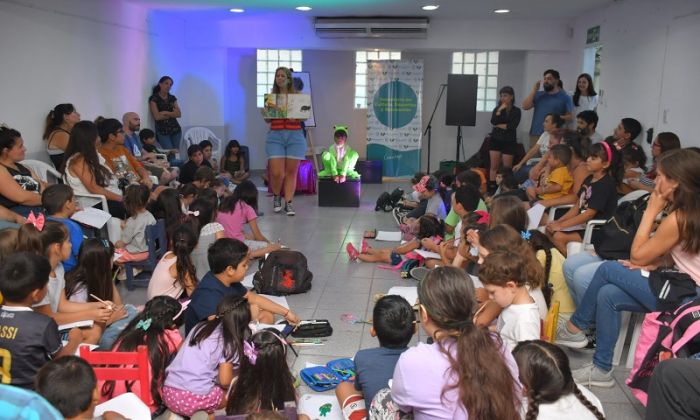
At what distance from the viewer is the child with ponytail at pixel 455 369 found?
1873mm

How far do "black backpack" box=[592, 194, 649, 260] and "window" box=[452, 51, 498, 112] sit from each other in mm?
7206

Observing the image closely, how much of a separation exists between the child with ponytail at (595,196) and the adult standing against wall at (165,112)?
5.83 m

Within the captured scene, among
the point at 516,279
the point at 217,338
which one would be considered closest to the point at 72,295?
the point at 217,338

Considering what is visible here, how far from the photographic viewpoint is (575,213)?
15.7 feet

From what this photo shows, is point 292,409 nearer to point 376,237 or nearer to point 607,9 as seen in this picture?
point 376,237

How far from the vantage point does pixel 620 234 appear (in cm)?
356

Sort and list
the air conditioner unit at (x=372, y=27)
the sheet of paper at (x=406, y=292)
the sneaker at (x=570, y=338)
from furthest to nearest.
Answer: the air conditioner unit at (x=372, y=27) → the sheet of paper at (x=406, y=292) → the sneaker at (x=570, y=338)

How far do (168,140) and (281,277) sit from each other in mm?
4745

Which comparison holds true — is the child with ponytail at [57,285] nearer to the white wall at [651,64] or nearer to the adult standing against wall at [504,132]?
the white wall at [651,64]

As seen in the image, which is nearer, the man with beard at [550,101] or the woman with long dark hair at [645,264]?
the woman with long dark hair at [645,264]

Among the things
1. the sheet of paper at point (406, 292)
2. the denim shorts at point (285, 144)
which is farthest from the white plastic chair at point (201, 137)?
the sheet of paper at point (406, 292)

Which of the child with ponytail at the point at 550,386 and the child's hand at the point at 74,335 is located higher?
the child with ponytail at the point at 550,386

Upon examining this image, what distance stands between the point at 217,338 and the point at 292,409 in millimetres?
458

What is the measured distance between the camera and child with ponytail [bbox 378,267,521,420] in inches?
73.7
